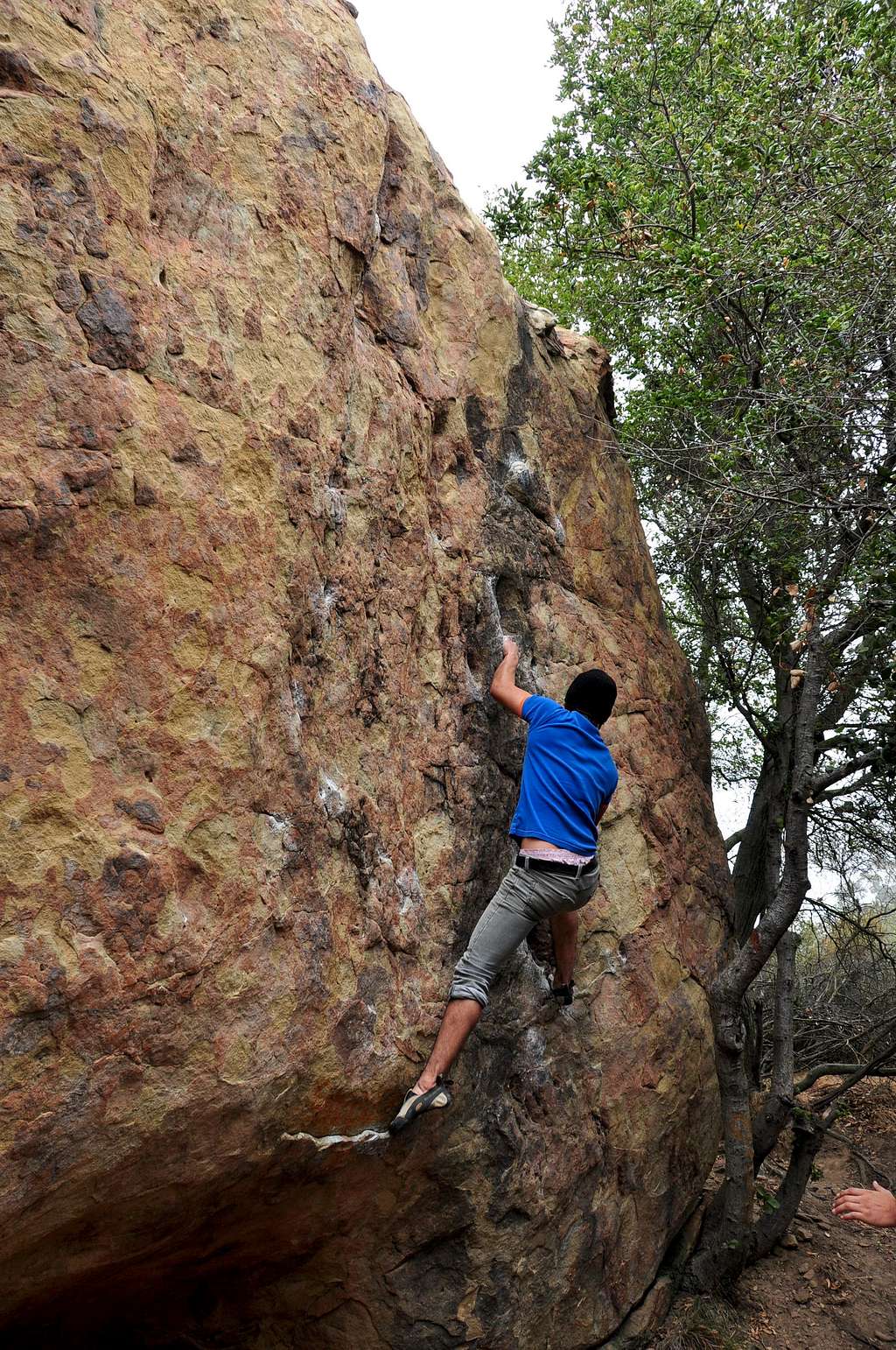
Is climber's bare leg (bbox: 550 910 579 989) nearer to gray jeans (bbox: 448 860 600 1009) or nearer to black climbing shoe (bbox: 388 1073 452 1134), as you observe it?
gray jeans (bbox: 448 860 600 1009)

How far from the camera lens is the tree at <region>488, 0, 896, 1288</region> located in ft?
20.7

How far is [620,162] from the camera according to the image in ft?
26.8

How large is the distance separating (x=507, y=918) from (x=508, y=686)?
109 centimetres

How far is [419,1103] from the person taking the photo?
13.4ft

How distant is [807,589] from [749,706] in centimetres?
253

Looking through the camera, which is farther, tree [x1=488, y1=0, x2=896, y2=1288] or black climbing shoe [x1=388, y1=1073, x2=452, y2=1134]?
tree [x1=488, y1=0, x2=896, y2=1288]

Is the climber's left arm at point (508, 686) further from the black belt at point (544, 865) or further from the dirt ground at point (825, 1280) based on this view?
the dirt ground at point (825, 1280)

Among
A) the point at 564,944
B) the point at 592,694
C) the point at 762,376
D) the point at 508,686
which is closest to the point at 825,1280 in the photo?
the point at 564,944

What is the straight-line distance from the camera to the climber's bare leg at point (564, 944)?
503 centimetres

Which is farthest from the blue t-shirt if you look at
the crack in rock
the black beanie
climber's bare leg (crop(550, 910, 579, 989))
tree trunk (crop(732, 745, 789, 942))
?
tree trunk (crop(732, 745, 789, 942))

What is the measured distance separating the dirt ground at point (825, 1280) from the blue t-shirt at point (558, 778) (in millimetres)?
3237

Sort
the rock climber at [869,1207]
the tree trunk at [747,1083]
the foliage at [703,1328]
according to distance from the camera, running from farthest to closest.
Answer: the tree trunk at [747,1083] < the foliage at [703,1328] < the rock climber at [869,1207]

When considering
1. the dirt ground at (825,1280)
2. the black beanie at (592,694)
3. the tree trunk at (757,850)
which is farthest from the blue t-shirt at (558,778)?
the tree trunk at (757,850)

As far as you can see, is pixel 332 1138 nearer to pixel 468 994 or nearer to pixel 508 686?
pixel 468 994
